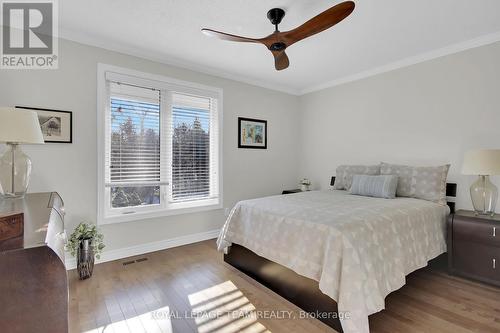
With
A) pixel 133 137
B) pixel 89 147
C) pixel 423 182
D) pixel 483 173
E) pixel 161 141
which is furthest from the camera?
pixel 161 141

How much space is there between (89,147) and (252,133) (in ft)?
7.94

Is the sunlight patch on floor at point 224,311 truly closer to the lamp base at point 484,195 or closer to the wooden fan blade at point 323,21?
Result: the wooden fan blade at point 323,21

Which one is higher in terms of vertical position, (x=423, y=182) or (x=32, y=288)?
(x=423, y=182)

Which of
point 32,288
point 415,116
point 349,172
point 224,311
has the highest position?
point 415,116

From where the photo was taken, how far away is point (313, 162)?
4.80m

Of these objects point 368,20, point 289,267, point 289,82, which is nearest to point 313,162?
point 289,82

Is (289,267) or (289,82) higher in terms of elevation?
(289,82)

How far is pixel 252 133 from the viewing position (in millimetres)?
4336

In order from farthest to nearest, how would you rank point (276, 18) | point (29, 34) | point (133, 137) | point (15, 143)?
point (133, 137) → point (29, 34) → point (276, 18) → point (15, 143)

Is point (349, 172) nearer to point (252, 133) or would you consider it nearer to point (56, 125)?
point (252, 133)

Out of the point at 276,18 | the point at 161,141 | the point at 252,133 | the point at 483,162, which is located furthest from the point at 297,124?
the point at 483,162

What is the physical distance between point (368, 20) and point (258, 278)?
2788mm

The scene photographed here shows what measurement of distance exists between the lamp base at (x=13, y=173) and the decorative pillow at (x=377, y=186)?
3396 millimetres

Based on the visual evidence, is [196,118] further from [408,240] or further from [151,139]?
[408,240]
